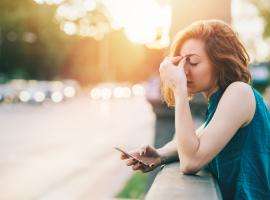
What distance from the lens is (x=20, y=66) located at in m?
65.4

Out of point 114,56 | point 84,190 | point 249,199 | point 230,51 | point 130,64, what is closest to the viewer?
point 249,199

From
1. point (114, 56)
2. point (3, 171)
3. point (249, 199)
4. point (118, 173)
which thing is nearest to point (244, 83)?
point (249, 199)

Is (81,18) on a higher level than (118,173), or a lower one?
higher

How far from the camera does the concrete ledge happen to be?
246 cm

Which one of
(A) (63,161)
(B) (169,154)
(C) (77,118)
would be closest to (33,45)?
(C) (77,118)

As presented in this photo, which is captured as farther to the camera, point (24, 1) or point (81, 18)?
point (81, 18)

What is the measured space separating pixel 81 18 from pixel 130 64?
39109 millimetres

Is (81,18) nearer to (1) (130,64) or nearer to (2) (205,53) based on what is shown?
(1) (130,64)

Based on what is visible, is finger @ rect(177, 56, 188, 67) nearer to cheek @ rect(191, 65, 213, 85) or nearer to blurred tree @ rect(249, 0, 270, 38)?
cheek @ rect(191, 65, 213, 85)

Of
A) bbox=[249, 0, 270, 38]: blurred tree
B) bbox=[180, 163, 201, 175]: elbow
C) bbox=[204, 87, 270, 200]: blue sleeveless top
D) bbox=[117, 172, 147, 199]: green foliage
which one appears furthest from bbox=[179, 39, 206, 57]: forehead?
bbox=[249, 0, 270, 38]: blurred tree

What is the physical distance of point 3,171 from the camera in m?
11.3

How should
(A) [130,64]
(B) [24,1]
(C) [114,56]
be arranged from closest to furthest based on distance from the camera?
(B) [24,1] → (C) [114,56] → (A) [130,64]

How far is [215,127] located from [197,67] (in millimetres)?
357

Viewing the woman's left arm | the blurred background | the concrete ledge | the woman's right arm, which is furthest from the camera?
the blurred background
